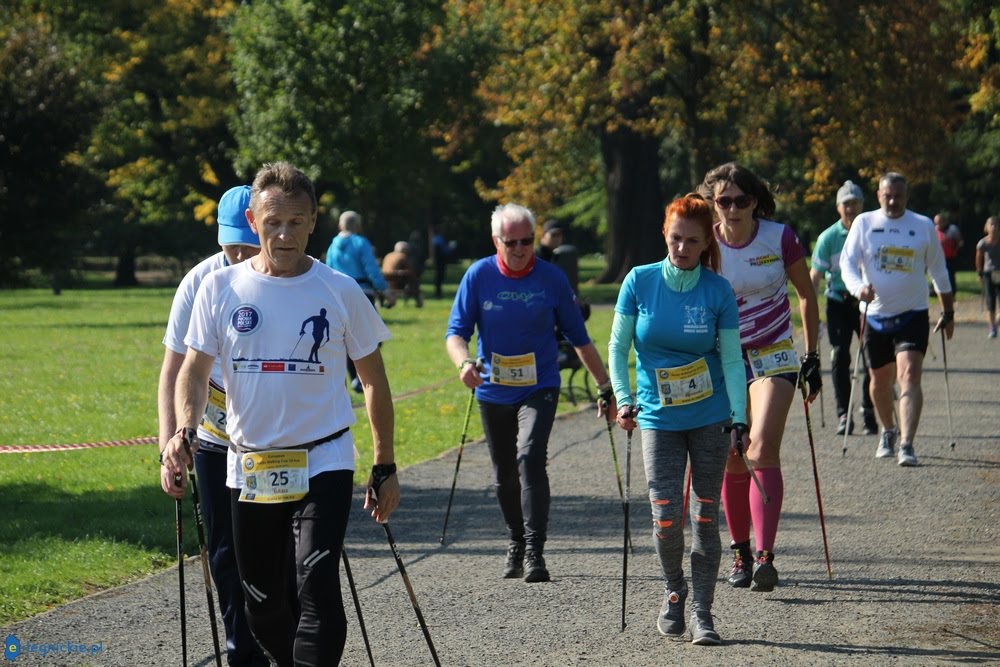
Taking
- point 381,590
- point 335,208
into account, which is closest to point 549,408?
point 381,590

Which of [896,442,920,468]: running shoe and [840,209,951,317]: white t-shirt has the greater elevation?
[840,209,951,317]: white t-shirt

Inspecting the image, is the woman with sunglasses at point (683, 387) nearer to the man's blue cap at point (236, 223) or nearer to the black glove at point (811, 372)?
the black glove at point (811, 372)

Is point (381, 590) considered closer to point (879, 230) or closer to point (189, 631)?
point (189, 631)

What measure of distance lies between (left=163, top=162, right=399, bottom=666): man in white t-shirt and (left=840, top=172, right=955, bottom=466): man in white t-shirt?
6.93 m

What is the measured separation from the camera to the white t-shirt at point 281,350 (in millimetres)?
4855

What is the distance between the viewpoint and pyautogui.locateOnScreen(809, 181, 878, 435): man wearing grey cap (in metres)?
13.3

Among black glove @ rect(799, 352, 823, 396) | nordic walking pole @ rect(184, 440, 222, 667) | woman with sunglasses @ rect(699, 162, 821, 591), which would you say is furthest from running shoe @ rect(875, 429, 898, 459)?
nordic walking pole @ rect(184, 440, 222, 667)

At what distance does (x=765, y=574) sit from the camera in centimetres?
720

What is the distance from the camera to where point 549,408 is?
791 cm

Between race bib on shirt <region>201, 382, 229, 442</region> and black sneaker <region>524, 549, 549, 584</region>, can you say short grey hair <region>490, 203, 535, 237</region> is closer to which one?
black sneaker <region>524, 549, 549, 584</region>

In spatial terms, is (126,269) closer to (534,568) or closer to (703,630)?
(534,568)

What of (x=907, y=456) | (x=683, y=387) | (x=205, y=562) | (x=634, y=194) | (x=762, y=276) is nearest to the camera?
(x=205, y=562)

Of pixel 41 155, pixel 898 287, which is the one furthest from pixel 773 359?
pixel 41 155

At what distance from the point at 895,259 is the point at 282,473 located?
7462 millimetres
